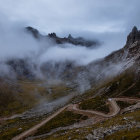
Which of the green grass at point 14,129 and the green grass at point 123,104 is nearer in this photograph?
the green grass at point 14,129

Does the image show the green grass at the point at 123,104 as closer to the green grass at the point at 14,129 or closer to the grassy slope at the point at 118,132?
the grassy slope at the point at 118,132

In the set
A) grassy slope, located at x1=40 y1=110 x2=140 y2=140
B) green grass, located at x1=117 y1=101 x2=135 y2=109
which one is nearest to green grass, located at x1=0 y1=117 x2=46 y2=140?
grassy slope, located at x1=40 y1=110 x2=140 y2=140

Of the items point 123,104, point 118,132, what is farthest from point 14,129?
point 118,132

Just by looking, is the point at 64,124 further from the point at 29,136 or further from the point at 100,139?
the point at 100,139

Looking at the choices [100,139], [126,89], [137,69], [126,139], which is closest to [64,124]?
[100,139]

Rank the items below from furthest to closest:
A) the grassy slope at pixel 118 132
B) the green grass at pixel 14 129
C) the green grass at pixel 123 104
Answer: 1. the green grass at pixel 123 104
2. the green grass at pixel 14 129
3. the grassy slope at pixel 118 132

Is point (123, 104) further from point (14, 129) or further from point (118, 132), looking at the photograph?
point (118, 132)

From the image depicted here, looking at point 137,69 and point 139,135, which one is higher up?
point 137,69

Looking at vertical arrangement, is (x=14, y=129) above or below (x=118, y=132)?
below

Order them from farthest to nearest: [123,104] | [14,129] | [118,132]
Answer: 1. [123,104]
2. [14,129]
3. [118,132]

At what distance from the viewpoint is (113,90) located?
159500 mm

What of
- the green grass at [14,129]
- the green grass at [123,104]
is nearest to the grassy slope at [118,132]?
the green grass at [14,129]

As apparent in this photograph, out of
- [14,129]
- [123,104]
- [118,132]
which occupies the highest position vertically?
[118,132]

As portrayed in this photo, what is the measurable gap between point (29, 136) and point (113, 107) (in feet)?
182
